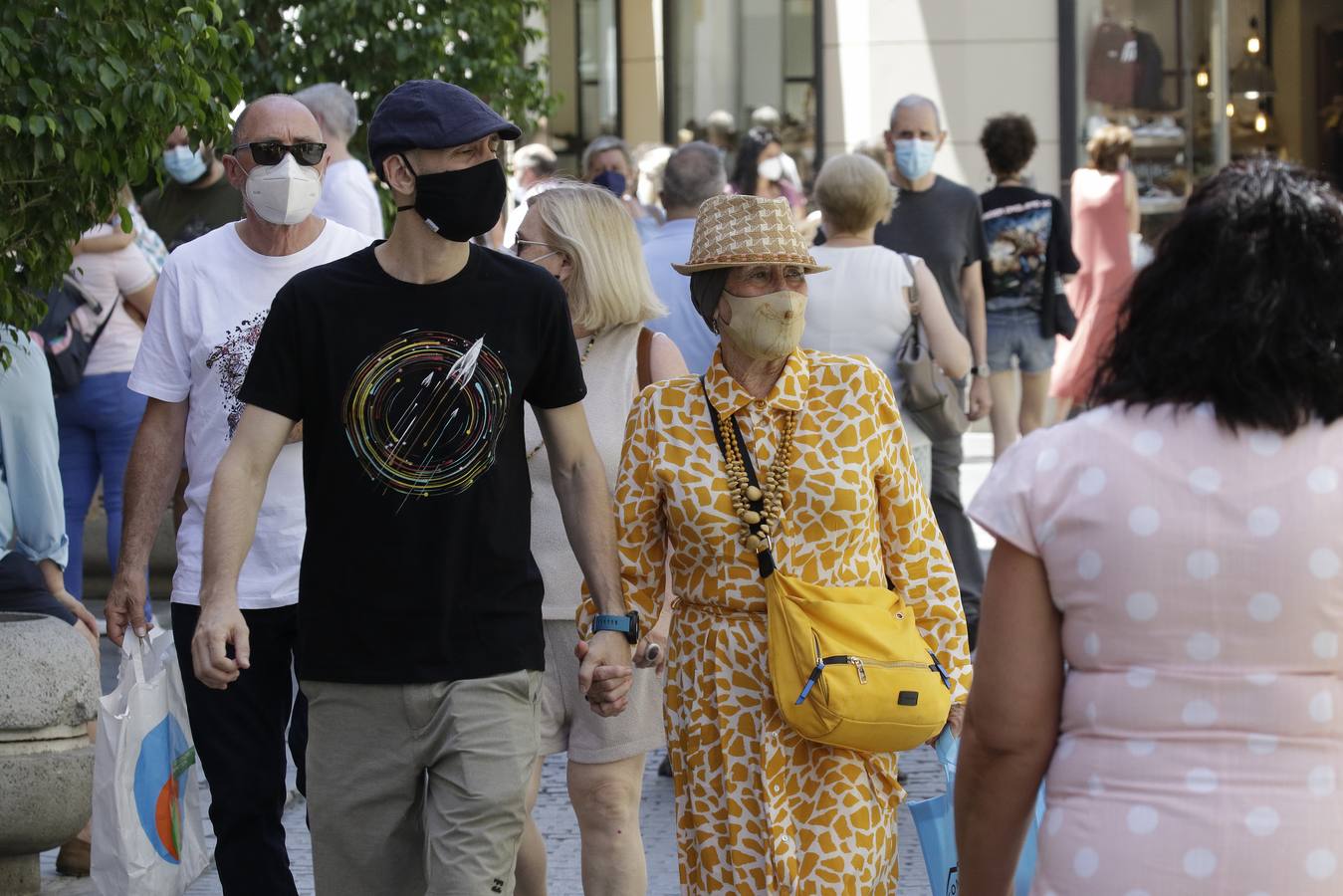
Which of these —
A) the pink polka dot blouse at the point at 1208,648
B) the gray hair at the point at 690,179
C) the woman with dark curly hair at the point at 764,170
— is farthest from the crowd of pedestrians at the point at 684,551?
the woman with dark curly hair at the point at 764,170

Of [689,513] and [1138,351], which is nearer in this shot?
[1138,351]

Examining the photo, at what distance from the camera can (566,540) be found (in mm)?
4539

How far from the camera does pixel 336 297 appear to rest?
12.2ft

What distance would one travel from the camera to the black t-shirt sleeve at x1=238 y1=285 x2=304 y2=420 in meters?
3.71

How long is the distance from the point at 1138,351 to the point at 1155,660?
1.21 ft

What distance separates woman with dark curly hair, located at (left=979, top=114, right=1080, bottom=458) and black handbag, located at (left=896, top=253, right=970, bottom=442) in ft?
7.89

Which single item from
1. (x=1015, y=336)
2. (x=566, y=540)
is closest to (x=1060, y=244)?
(x=1015, y=336)

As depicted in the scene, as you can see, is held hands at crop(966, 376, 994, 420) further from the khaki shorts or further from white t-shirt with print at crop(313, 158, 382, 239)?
the khaki shorts

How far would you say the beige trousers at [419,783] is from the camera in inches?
144

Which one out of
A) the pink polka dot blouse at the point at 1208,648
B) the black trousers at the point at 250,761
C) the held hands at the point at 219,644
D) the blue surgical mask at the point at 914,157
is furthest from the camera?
the blue surgical mask at the point at 914,157

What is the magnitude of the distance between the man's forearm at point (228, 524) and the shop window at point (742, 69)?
39.2 ft

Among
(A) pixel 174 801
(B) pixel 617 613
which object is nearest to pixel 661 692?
(B) pixel 617 613

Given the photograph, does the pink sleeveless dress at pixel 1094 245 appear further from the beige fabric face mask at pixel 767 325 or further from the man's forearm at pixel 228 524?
the man's forearm at pixel 228 524

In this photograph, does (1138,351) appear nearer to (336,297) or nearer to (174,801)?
(336,297)
